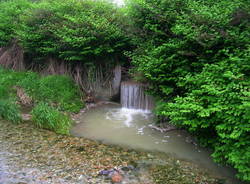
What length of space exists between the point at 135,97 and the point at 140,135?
200 centimetres

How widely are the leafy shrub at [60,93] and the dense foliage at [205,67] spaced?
2.85m

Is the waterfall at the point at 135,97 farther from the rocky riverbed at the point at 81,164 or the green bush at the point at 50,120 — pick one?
the rocky riverbed at the point at 81,164

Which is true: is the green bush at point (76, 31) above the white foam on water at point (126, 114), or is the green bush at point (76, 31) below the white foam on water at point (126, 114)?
above

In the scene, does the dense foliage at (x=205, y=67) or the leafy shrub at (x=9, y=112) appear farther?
the leafy shrub at (x=9, y=112)

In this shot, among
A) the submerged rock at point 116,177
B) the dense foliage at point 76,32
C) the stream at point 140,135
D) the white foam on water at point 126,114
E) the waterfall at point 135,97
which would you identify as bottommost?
the submerged rock at point 116,177

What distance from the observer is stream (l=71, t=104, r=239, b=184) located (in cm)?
464

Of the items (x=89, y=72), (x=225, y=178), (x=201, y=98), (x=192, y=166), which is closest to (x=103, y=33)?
(x=89, y=72)

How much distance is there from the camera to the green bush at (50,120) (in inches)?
236

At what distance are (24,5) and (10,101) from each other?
5.97 m

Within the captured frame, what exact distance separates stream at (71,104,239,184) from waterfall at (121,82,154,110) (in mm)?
191

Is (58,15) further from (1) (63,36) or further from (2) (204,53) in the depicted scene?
(2) (204,53)

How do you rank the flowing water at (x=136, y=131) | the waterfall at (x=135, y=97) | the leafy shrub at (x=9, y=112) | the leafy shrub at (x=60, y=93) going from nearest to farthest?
1. the flowing water at (x=136, y=131)
2. the leafy shrub at (x=9, y=112)
3. the waterfall at (x=135, y=97)
4. the leafy shrub at (x=60, y=93)

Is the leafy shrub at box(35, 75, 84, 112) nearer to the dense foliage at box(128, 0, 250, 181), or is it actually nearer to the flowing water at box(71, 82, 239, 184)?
the flowing water at box(71, 82, 239, 184)

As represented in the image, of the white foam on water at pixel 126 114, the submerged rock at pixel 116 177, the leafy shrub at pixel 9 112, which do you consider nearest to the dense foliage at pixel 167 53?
the leafy shrub at pixel 9 112
